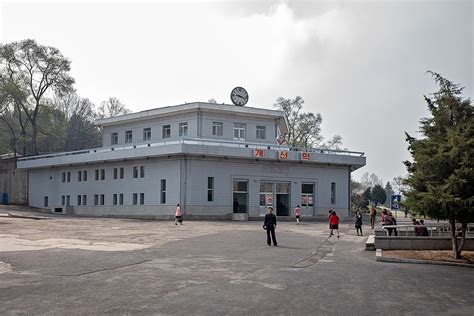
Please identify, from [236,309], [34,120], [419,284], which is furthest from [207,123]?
[236,309]

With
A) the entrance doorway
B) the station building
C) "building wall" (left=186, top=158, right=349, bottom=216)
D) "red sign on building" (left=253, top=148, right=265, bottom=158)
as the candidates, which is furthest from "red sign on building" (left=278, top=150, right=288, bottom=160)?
the entrance doorway

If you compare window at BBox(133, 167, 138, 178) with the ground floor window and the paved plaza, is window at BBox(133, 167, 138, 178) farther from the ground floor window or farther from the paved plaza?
the paved plaza

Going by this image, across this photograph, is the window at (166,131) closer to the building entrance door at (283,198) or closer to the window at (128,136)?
the window at (128,136)

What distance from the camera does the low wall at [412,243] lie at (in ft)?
68.2

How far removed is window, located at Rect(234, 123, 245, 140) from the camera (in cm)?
4634

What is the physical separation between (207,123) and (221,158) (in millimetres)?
4431

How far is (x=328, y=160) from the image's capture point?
46.1 metres

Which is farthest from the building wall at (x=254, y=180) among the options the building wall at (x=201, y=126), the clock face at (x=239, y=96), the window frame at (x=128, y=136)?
the window frame at (x=128, y=136)

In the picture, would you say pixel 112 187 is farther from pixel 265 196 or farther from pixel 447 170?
pixel 447 170

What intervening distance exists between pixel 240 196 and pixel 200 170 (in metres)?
→ 4.48

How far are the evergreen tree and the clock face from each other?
27.3 m

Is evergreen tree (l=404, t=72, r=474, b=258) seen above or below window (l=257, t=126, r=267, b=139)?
below

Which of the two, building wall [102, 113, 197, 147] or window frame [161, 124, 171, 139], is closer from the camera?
building wall [102, 113, 197, 147]

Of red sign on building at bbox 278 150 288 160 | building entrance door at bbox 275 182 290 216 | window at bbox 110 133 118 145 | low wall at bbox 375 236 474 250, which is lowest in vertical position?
low wall at bbox 375 236 474 250
